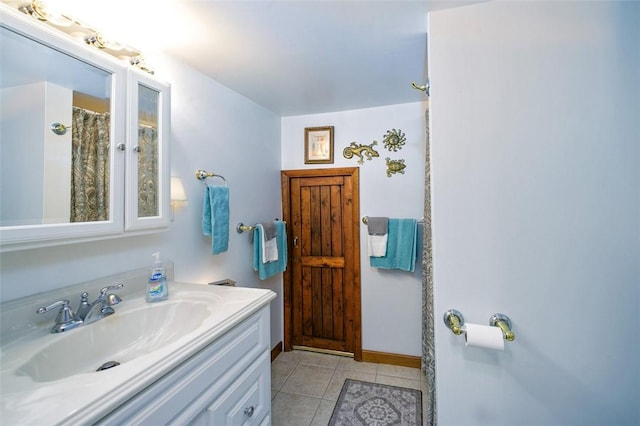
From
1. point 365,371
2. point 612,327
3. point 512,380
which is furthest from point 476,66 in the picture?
point 365,371

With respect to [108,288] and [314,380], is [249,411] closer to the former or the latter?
[108,288]

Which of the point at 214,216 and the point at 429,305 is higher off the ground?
the point at 214,216

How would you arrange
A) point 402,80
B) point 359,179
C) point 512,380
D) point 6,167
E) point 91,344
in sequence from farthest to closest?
point 359,179 < point 402,80 < point 512,380 < point 91,344 < point 6,167

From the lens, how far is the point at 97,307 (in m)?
1.02

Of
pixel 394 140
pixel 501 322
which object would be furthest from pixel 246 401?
pixel 394 140

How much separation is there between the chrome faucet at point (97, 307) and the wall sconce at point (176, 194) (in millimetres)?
510

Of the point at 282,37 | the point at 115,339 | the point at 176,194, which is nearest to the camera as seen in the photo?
the point at 115,339

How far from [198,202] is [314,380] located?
1.67m

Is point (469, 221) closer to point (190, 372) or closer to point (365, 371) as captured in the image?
point (190, 372)

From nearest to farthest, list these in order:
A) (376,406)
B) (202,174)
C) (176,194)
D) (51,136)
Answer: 1. (51,136)
2. (176,194)
3. (202,174)
4. (376,406)

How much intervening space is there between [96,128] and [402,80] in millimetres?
1742

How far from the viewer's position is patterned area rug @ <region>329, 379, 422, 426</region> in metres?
1.74

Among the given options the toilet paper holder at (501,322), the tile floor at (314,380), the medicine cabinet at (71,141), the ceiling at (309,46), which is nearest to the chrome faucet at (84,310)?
the medicine cabinet at (71,141)

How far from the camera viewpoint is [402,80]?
6.04ft
